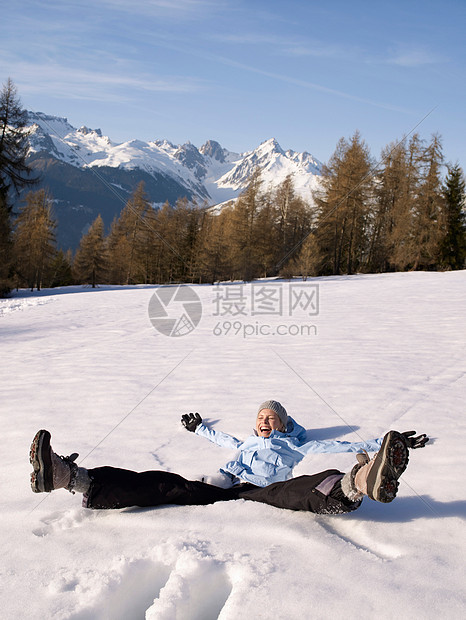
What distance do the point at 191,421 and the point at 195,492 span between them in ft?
4.79

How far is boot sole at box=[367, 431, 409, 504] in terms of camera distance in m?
2.00

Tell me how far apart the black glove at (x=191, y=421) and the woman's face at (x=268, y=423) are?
33.5 inches

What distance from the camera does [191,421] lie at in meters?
4.08

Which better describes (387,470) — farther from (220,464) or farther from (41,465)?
(41,465)

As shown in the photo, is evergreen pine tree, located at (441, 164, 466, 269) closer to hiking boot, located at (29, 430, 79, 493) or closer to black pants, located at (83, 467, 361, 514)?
black pants, located at (83, 467, 361, 514)

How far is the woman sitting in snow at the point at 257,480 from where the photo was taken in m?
2.05

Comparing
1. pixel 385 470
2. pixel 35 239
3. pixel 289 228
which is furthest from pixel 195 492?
pixel 289 228

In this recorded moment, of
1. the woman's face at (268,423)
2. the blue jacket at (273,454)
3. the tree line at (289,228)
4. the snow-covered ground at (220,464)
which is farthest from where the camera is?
the tree line at (289,228)

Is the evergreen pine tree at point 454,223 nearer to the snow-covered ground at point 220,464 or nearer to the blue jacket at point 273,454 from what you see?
the snow-covered ground at point 220,464

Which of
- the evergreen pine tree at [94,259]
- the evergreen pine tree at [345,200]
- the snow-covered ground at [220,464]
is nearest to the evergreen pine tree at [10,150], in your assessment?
the evergreen pine tree at [94,259]

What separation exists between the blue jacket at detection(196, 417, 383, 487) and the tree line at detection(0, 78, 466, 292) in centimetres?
2079

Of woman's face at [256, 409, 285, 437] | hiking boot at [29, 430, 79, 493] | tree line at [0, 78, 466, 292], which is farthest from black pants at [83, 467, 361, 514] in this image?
tree line at [0, 78, 466, 292]

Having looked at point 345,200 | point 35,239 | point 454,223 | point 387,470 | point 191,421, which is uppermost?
point 345,200

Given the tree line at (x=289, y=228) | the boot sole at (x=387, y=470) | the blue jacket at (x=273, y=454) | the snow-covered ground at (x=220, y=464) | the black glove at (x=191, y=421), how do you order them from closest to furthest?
the snow-covered ground at (x=220, y=464) → the boot sole at (x=387, y=470) → the blue jacket at (x=273, y=454) → the black glove at (x=191, y=421) → the tree line at (x=289, y=228)
